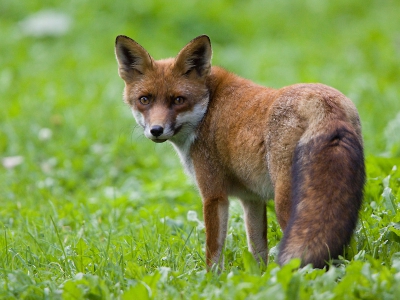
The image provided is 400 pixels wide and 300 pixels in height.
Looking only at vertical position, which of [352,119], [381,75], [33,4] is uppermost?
[33,4]

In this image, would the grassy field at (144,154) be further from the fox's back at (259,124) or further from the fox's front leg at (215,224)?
the fox's back at (259,124)

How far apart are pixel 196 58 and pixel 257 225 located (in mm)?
1742

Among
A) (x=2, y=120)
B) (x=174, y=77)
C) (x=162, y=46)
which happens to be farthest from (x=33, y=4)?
(x=174, y=77)

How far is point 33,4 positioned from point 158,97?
1305 centimetres

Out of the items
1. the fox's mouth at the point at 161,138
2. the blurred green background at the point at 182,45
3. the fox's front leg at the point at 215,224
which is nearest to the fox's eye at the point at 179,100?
the fox's mouth at the point at 161,138

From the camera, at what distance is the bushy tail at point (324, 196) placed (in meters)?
4.27

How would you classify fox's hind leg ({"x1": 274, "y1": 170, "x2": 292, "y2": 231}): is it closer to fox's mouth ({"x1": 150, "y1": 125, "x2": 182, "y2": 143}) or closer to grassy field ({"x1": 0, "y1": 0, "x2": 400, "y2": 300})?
grassy field ({"x1": 0, "y1": 0, "x2": 400, "y2": 300})

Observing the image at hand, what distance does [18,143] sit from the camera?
1044cm

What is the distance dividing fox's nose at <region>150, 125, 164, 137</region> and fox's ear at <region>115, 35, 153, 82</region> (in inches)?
30.8

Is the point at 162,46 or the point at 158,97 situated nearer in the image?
the point at 158,97

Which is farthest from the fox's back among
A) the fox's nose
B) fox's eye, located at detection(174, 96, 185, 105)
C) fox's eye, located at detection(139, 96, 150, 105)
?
fox's eye, located at detection(139, 96, 150, 105)

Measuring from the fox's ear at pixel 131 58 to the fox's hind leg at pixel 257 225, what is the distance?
166 centimetres

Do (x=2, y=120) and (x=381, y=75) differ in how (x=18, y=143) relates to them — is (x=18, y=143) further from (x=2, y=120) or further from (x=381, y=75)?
(x=381, y=75)

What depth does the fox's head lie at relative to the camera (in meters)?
5.88
